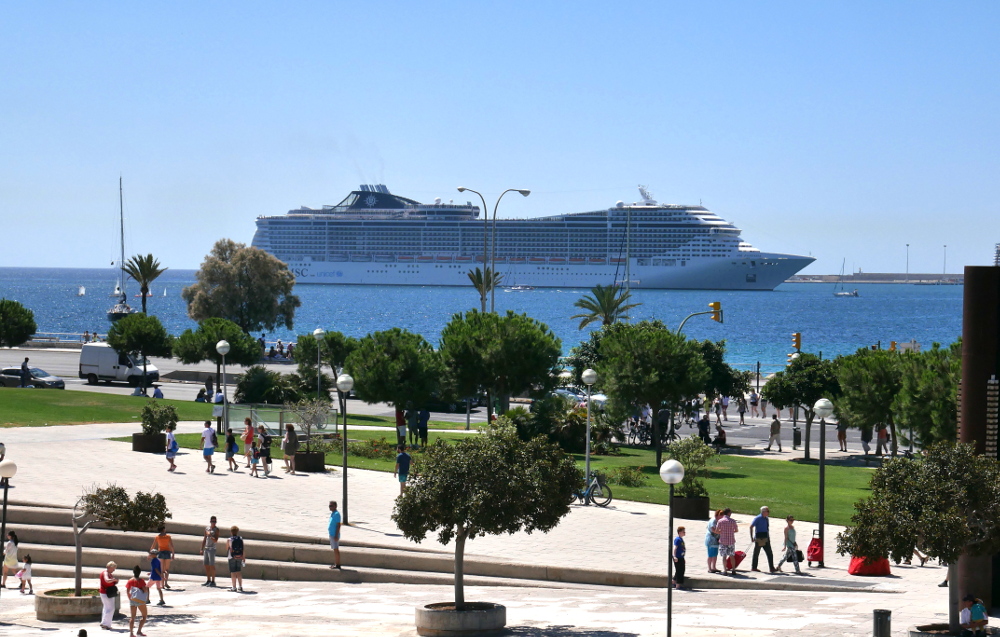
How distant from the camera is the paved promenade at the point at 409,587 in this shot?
13938mm

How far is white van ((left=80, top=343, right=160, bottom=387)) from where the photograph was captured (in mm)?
44562

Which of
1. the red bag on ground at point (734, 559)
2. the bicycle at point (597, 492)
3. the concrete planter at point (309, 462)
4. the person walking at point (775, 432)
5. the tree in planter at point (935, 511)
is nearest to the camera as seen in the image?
the tree in planter at point (935, 511)

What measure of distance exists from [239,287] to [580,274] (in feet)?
370

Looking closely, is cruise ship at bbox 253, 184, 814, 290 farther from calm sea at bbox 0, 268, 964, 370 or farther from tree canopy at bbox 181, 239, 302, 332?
tree canopy at bbox 181, 239, 302, 332

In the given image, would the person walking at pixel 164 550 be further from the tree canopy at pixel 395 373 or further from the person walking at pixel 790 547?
the tree canopy at pixel 395 373

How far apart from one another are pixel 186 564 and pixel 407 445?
1164 centimetres

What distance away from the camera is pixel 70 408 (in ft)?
112

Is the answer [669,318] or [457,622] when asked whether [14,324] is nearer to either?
[457,622]

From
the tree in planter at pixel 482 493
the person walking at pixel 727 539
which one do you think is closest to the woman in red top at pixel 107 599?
the tree in planter at pixel 482 493

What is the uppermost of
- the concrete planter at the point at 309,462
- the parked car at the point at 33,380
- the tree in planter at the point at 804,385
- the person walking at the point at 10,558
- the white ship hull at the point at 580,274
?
Result: the white ship hull at the point at 580,274

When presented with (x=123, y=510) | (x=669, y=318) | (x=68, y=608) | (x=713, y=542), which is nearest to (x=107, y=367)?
(x=123, y=510)

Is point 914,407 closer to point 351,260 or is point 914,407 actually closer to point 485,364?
point 485,364

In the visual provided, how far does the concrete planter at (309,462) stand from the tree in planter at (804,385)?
1599cm

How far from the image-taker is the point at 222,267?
217 ft
